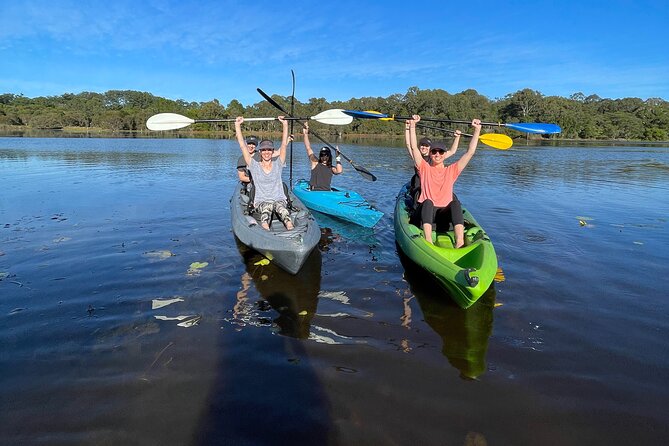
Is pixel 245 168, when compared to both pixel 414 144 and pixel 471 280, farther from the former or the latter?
pixel 471 280

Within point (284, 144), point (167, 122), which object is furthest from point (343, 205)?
point (167, 122)

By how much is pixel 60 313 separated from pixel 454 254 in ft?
17.1

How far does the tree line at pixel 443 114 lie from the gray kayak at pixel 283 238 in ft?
255

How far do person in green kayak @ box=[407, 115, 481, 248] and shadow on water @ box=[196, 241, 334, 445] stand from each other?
2443mm

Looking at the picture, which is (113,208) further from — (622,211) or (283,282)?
(622,211)

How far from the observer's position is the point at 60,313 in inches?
194

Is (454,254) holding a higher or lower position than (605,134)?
lower

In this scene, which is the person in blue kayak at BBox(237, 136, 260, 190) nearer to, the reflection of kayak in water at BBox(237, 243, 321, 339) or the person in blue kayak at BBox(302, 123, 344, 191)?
the person in blue kayak at BBox(302, 123, 344, 191)

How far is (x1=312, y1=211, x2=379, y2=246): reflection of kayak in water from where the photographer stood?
28.3ft

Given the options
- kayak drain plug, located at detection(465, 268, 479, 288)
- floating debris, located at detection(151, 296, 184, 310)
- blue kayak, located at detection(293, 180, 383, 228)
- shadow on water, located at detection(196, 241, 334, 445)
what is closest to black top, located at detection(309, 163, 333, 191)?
blue kayak, located at detection(293, 180, 383, 228)

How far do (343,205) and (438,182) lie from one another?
363 cm

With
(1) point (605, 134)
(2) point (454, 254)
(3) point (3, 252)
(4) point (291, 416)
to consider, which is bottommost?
(4) point (291, 416)

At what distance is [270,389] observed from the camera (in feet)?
11.9

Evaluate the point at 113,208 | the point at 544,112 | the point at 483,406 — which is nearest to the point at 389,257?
the point at 483,406
